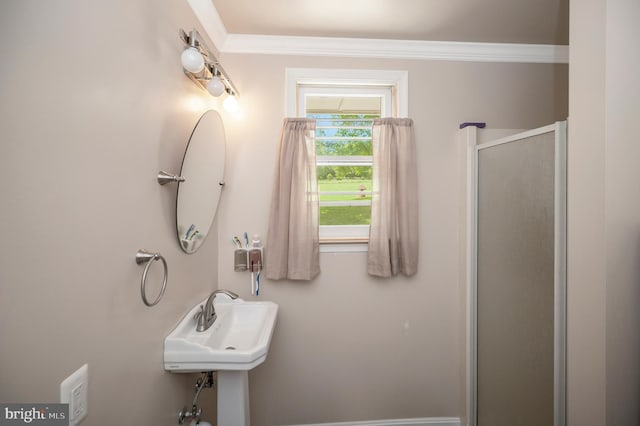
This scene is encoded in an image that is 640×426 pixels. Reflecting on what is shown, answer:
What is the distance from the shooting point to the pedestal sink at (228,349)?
1.07 meters

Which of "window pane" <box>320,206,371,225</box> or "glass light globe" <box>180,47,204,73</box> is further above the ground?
"glass light globe" <box>180,47,204,73</box>

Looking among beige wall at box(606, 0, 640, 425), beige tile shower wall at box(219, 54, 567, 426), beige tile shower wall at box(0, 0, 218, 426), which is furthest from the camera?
beige tile shower wall at box(219, 54, 567, 426)

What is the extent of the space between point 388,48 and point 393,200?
38.5 inches

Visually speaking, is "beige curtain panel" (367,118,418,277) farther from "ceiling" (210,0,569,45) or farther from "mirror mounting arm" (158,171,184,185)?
"mirror mounting arm" (158,171,184,185)

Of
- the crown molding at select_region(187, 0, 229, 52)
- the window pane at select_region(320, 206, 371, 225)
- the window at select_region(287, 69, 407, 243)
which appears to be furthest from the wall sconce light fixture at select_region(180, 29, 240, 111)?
the window pane at select_region(320, 206, 371, 225)

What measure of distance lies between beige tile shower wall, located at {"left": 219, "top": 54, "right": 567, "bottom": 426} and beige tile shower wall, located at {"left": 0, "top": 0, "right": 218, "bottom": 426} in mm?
609

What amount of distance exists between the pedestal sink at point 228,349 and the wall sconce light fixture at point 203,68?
3.52ft

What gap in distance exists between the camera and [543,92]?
1.82 metres

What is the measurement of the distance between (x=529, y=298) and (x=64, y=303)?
1.76 meters

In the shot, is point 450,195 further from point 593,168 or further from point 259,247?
point 259,247

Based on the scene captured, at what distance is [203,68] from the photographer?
119cm

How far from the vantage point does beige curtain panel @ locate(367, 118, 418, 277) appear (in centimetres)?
169

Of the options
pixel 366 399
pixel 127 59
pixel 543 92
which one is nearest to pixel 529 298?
pixel 366 399

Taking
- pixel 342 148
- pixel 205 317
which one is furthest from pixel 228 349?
pixel 342 148
